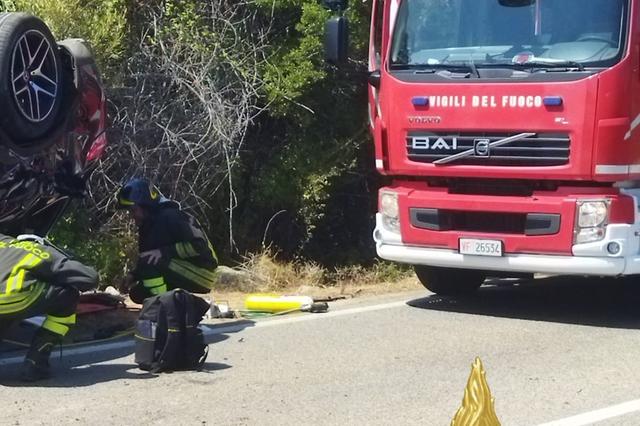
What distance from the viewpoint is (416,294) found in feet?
32.8

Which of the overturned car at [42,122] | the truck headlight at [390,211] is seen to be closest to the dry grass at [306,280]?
the truck headlight at [390,211]

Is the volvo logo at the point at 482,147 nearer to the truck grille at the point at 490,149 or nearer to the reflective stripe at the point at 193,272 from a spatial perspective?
the truck grille at the point at 490,149

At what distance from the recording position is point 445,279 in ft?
31.4

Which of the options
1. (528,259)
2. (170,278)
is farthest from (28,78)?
(528,259)

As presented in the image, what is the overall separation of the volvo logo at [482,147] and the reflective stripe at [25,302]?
3.58 metres

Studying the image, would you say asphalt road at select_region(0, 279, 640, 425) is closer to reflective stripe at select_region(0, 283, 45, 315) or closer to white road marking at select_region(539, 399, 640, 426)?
white road marking at select_region(539, 399, 640, 426)

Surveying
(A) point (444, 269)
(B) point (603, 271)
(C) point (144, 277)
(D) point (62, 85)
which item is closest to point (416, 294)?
(A) point (444, 269)

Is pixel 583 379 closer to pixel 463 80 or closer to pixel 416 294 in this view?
pixel 463 80

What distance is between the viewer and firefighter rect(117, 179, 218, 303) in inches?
296

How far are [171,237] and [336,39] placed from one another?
8.07 ft

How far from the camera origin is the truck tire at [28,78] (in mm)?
6902

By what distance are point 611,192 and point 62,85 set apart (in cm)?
403

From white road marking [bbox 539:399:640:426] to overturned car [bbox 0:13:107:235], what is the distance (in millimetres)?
3789

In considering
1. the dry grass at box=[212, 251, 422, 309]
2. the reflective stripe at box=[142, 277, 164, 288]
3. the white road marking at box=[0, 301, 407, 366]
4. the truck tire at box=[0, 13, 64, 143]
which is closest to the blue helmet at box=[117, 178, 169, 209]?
the reflective stripe at box=[142, 277, 164, 288]
